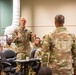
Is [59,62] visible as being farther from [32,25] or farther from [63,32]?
[32,25]

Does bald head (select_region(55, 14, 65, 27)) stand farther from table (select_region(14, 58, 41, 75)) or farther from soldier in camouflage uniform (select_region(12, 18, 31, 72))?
table (select_region(14, 58, 41, 75))

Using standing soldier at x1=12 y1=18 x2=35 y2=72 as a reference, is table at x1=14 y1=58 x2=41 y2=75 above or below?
below

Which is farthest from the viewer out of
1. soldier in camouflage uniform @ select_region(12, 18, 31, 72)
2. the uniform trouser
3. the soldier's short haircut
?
soldier in camouflage uniform @ select_region(12, 18, 31, 72)

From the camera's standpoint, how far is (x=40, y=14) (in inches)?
421

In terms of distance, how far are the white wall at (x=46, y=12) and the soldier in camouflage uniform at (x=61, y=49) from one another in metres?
6.44

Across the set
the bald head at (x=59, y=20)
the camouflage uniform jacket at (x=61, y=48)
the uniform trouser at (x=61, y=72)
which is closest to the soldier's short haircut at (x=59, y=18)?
the bald head at (x=59, y=20)

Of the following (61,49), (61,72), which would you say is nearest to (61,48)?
(61,49)

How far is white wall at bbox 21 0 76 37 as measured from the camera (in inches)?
402

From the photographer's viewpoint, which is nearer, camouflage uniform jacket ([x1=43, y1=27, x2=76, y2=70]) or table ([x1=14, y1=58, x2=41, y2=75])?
camouflage uniform jacket ([x1=43, y1=27, x2=76, y2=70])

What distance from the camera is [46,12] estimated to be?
10609 millimetres

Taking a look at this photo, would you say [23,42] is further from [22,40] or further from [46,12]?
[46,12]

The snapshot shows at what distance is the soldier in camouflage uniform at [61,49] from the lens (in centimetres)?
374

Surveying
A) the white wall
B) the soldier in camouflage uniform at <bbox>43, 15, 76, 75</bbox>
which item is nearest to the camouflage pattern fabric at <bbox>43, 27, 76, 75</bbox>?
the soldier in camouflage uniform at <bbox>43, 15, 76, 75</bbox>

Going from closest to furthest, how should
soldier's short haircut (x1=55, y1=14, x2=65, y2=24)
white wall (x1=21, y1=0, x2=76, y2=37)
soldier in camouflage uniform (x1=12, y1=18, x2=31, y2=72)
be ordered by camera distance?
soldier's short haircut (x1=55, y1=14, x2=65, y2=24) < soldier in camouflage uniform (x1=12, y1=18, x2=31, y2=72) < white wall (x1=21, y1=0, x2=76, y2=37)
